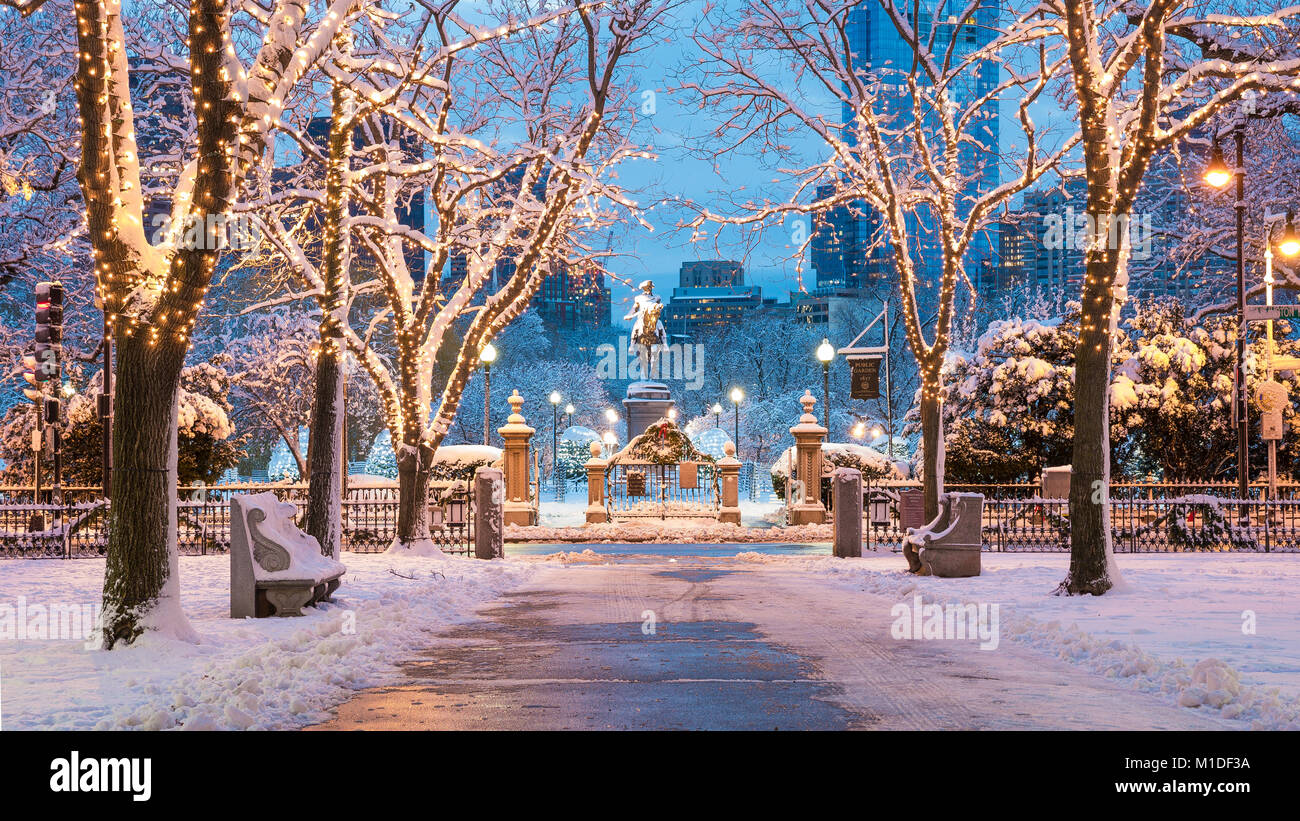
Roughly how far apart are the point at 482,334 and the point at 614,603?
7.47 metres

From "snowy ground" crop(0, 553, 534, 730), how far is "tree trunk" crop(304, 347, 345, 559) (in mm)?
1465

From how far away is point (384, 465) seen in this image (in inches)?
1729

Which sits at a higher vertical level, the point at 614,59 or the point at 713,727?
the point at 614,59

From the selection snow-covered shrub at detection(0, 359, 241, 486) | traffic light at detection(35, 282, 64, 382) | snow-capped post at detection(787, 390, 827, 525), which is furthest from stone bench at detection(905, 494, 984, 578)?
snow-covered shrub at detection(0, 359, 241, 486)

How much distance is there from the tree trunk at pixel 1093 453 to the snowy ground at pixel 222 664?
7141 millimetres

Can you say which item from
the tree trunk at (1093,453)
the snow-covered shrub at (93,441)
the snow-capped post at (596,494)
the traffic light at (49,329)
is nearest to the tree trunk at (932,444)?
the tree trunk at (1093,453)

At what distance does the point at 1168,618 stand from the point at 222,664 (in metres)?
8.87

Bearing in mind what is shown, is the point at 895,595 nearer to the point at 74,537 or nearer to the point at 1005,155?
the point at 1005,155

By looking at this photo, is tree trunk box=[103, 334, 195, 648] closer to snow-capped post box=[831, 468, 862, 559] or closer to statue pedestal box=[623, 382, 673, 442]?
snow-capped post box=[831, 468, 862, 559]

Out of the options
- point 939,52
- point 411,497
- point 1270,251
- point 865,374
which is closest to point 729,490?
point 865,374

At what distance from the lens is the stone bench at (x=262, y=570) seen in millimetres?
10984

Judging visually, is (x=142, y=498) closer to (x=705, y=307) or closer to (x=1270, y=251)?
A: (x=1270, y=251)

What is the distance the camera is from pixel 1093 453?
12.6m
